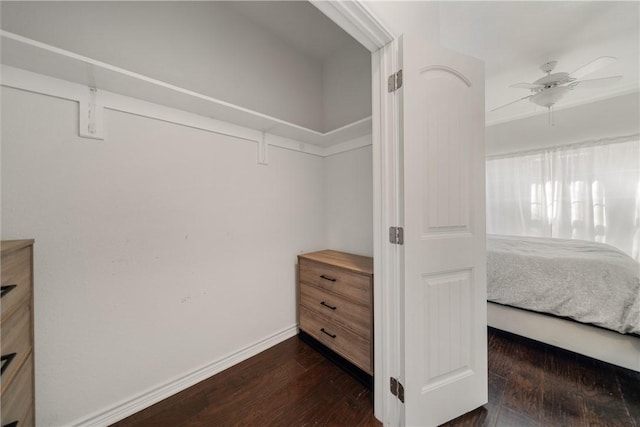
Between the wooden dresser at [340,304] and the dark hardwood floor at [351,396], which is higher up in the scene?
the wooden dresser at [340,304]

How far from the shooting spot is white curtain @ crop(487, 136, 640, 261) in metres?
3.05

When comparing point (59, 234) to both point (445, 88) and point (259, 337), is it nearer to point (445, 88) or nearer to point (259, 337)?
point (259, 337)

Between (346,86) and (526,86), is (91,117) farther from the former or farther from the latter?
(526,86)

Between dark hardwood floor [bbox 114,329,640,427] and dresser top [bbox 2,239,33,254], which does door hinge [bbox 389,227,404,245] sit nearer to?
dark hardwood floor [bbox 114,329,640,427]

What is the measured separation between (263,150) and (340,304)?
1345mm

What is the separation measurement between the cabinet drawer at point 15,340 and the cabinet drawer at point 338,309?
143 centimetres

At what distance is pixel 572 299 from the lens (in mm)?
1681

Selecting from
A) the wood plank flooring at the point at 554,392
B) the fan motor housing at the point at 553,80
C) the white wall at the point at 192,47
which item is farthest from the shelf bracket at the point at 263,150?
the fan motor housing at the point at 553,80

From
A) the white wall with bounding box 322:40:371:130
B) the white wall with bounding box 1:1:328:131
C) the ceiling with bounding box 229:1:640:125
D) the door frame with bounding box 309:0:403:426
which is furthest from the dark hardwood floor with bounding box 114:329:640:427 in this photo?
the ceiling with bounding box 229:1:640:125

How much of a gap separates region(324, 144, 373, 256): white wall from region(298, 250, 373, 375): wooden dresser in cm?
19

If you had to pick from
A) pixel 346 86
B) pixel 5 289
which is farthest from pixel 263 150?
pixel 5 289

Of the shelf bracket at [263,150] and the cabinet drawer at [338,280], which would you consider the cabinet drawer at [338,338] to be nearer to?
the cabinet drawer at [338,280]

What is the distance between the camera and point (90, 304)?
3.77 feet

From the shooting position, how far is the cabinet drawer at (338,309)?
4.59 feet
